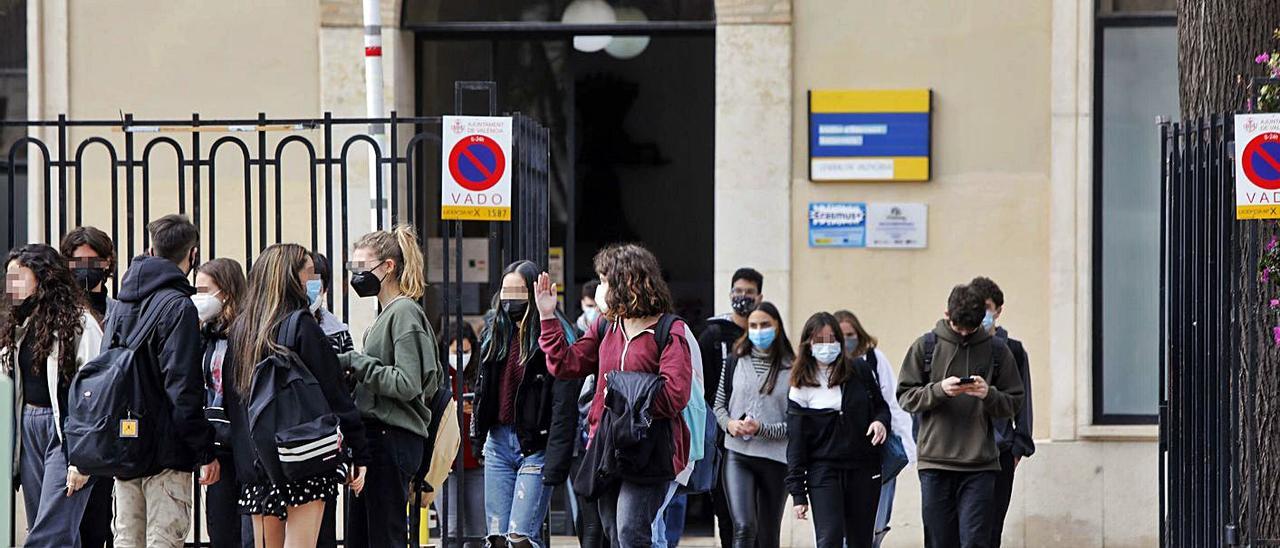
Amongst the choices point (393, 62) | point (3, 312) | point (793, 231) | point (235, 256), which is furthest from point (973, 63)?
point (3, 312)

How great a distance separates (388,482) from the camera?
24.5 feet

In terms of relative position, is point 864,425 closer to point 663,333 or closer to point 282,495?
point 663,333

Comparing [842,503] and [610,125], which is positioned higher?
[610,125]

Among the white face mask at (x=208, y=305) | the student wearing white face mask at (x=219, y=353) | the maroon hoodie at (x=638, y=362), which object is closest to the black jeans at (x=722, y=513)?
the maroon hoodie at (x=638, y=362)

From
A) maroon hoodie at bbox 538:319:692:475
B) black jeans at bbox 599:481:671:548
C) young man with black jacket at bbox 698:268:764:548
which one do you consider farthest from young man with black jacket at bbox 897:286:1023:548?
black jeans at bbox 599:481:671:548

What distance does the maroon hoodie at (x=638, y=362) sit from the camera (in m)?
7.32

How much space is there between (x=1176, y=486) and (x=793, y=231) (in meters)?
3.77

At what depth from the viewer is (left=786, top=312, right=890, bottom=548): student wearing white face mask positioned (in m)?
8.83

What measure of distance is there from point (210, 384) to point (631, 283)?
181cm

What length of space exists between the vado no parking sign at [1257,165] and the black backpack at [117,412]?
4.43m

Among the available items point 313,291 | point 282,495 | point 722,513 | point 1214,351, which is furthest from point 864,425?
point 282,495

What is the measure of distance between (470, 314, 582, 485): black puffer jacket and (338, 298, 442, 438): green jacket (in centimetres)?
80

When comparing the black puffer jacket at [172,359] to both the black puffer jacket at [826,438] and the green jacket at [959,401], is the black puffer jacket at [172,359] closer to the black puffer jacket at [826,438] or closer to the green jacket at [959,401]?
the black puffer jacket at [826,438]

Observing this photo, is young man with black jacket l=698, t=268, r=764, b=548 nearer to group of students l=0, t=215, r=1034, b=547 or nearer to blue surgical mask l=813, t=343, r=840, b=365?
blue surgical mask l=813, t=343, r=840, b=365
